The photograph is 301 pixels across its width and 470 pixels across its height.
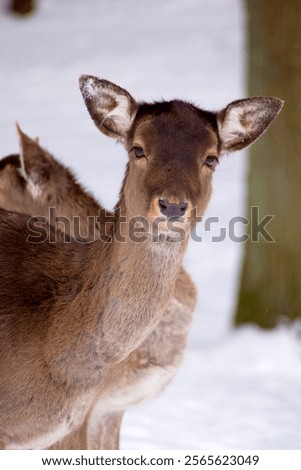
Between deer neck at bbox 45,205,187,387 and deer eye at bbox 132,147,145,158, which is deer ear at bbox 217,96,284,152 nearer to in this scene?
deer eye at bbox 132,147,145,158

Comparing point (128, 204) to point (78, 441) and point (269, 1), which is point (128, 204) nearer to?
point (78, 441)

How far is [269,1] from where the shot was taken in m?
9.30

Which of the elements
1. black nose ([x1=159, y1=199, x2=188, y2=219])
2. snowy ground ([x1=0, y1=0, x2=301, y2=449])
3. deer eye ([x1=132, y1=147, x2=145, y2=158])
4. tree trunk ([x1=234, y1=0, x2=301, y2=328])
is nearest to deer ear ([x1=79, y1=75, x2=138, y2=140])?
deer eye ([x1=132, y1=147, x2=145, y2=158])

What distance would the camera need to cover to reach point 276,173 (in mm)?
9523

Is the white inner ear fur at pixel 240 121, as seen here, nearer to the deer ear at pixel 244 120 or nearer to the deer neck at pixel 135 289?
the deer ear at pixel 244 120

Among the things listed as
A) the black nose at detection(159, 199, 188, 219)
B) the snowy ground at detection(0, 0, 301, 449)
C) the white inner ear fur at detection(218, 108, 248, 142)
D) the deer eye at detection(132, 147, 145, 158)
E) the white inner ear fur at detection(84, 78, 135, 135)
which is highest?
the white inner ear fur at detection(84, 78, 135, 135)

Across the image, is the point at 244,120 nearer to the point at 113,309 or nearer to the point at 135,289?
the point at 135,289

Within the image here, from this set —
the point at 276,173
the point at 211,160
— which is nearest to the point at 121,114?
the point at 211,160

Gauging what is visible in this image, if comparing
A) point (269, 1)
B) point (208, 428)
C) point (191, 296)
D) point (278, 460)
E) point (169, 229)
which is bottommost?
point (208, 428)

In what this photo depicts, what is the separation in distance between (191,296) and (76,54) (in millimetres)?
12593

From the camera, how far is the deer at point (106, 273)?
17.7 feet

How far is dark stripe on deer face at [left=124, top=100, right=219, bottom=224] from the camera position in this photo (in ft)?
17.1

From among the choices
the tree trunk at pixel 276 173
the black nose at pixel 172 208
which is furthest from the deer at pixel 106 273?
the tree trunk at pixel 276 173

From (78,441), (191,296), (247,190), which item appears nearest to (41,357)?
(78,441)
